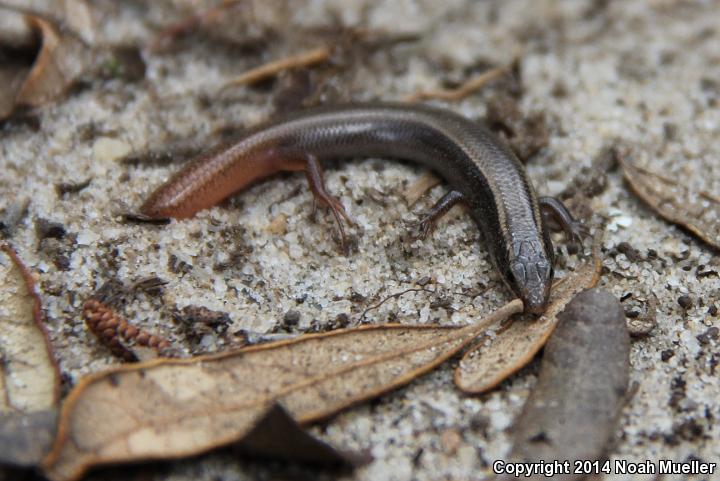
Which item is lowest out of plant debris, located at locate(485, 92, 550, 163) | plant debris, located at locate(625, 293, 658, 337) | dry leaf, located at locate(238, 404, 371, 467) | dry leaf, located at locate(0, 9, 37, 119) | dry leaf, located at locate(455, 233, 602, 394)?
plant debris, located at locate(625, 293, 658, 337)

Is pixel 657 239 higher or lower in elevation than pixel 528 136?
lower

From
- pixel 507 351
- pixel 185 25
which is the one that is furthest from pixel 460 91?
pixel 507 351

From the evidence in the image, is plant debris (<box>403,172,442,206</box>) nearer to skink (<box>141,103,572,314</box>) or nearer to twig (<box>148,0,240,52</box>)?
skink (<box>141,103,572,314</box>)

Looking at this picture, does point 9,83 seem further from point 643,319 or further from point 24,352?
point 643,319

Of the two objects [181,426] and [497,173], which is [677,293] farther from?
[181,426]

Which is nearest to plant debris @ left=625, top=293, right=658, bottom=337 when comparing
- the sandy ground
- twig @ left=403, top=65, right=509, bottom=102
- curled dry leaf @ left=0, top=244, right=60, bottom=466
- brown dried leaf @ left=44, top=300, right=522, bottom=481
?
the sandy ground

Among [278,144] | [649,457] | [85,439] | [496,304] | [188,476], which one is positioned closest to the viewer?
[85,439]

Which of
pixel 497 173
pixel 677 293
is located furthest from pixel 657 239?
pixel 497 173
